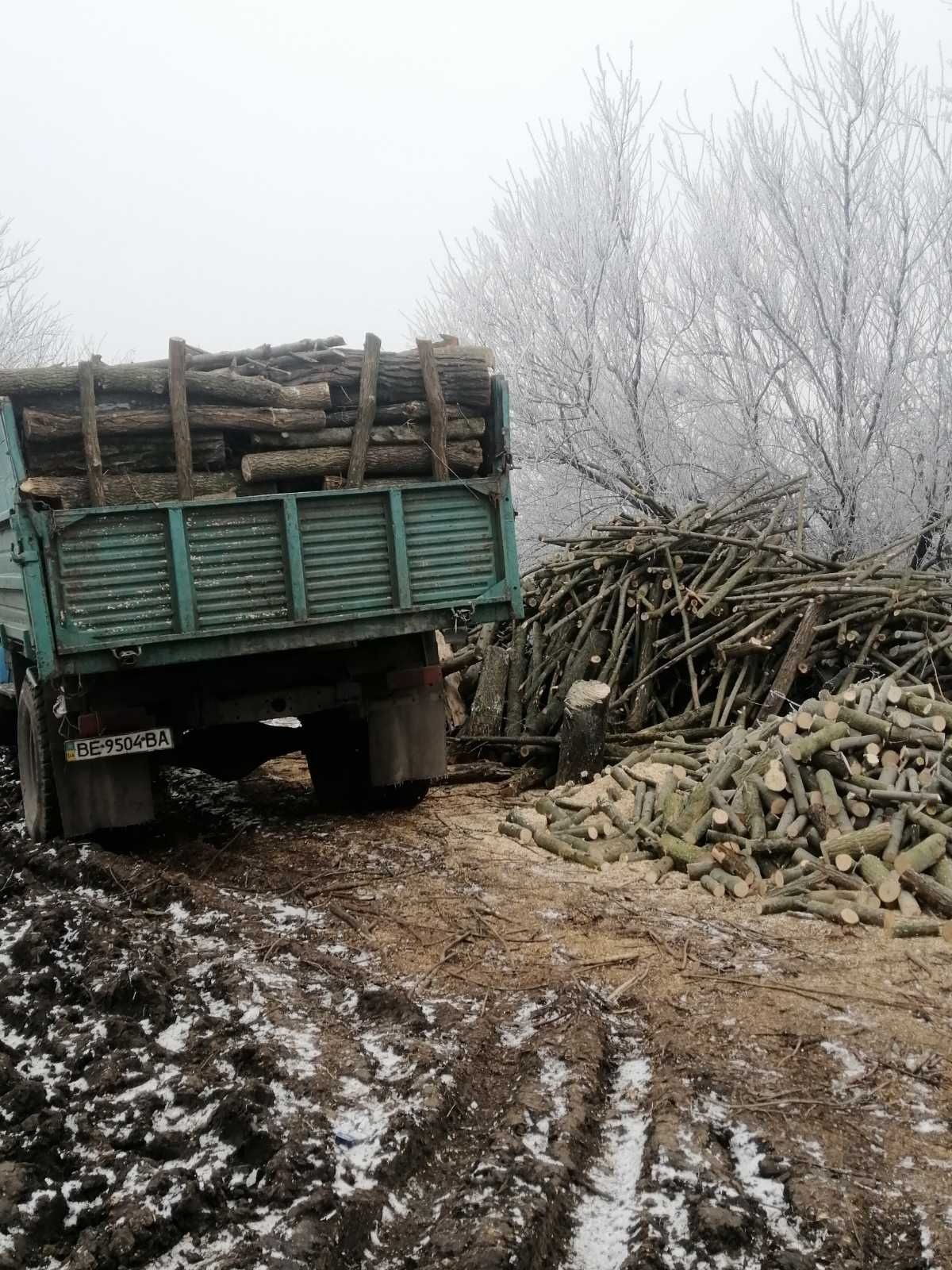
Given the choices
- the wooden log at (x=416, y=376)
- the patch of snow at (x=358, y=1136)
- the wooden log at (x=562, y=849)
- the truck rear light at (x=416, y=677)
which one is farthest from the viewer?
the truck rear light at (x=416, y=677)

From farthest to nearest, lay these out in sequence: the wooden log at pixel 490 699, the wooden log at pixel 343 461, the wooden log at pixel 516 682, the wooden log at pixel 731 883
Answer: the wooden log at pixel 490 699, the wooden log at pixel 516 682, the wooden log at pixel 343 461, the wooden log at pixel 731 883

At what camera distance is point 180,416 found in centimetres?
686

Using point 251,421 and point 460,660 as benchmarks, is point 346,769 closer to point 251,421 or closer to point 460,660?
point 460,660

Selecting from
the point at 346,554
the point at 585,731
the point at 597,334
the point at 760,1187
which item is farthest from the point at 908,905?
the point at 597,334

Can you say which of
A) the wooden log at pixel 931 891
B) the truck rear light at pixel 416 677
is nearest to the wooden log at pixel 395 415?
the truck rear light at pixel 416 677

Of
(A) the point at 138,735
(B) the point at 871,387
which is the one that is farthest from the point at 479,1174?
(B) the point at 871,387

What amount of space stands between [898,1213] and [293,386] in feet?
18.2

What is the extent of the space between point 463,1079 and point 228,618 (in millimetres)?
3615

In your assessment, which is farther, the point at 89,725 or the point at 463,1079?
the point at 89,725

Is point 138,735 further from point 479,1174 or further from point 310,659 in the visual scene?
point 479,1174

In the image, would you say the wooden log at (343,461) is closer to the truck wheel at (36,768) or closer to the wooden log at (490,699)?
the truck wheel at (36,768)

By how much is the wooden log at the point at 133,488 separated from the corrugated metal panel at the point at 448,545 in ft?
3.38

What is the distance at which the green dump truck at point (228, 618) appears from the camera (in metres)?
6.63

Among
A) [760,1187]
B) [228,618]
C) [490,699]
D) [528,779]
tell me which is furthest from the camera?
[490,699]
